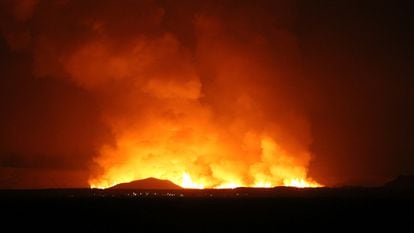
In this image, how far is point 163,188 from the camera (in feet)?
519

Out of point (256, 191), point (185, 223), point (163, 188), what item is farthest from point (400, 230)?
point (163, 188)

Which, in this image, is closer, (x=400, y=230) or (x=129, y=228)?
(x=400, y=230)

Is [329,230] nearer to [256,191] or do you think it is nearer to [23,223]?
[23,223]

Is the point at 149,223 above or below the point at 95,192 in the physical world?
below

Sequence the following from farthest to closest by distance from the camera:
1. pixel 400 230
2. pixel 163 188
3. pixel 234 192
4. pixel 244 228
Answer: pixel 163 188
pixel 234 192
pixel 244 228
pixel 400 230

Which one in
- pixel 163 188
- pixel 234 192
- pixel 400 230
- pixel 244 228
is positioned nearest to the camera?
pixel 400 230

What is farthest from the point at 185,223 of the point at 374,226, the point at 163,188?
the point at 163,188

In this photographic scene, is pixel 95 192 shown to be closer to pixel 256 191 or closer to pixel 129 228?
pixel 256 191

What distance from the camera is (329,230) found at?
44.9 meters

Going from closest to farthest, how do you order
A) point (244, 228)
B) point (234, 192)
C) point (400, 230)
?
point (400, 230) < point (244, 228) < point (234, 192)

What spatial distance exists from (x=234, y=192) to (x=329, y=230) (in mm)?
91360

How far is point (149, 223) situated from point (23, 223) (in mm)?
10189

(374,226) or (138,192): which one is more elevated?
(138,192)

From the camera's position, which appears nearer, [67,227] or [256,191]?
[67,227]
